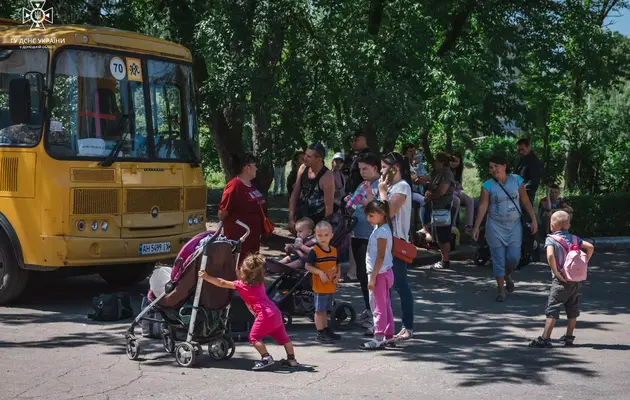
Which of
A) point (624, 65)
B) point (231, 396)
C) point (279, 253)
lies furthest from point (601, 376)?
point (624, 65)

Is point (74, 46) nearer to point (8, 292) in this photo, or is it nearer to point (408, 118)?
point (8, 292)

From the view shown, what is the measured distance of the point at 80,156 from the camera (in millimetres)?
11266

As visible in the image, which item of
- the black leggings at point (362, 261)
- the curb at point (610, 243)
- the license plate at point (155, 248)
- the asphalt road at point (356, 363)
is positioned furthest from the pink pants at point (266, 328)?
the curb at point (610, 243)

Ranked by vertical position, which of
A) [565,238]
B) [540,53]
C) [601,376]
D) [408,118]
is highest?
[540,53]

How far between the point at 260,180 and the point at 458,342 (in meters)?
9.20

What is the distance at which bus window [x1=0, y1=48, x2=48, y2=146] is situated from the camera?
11.2 m

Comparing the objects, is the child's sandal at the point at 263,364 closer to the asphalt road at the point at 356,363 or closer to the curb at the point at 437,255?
the asphalt road at the point at 356,363

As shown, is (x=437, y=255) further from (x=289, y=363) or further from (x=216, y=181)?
(x=216, y=181)

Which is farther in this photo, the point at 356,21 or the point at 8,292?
the point at 356,21

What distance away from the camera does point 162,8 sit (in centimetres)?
1644

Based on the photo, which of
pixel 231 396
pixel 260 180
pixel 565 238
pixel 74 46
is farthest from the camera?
pixel 260 180

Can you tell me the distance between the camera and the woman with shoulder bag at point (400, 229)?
31.3 ft

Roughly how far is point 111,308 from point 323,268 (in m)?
2.55

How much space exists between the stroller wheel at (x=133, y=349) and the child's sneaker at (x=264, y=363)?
109cm
